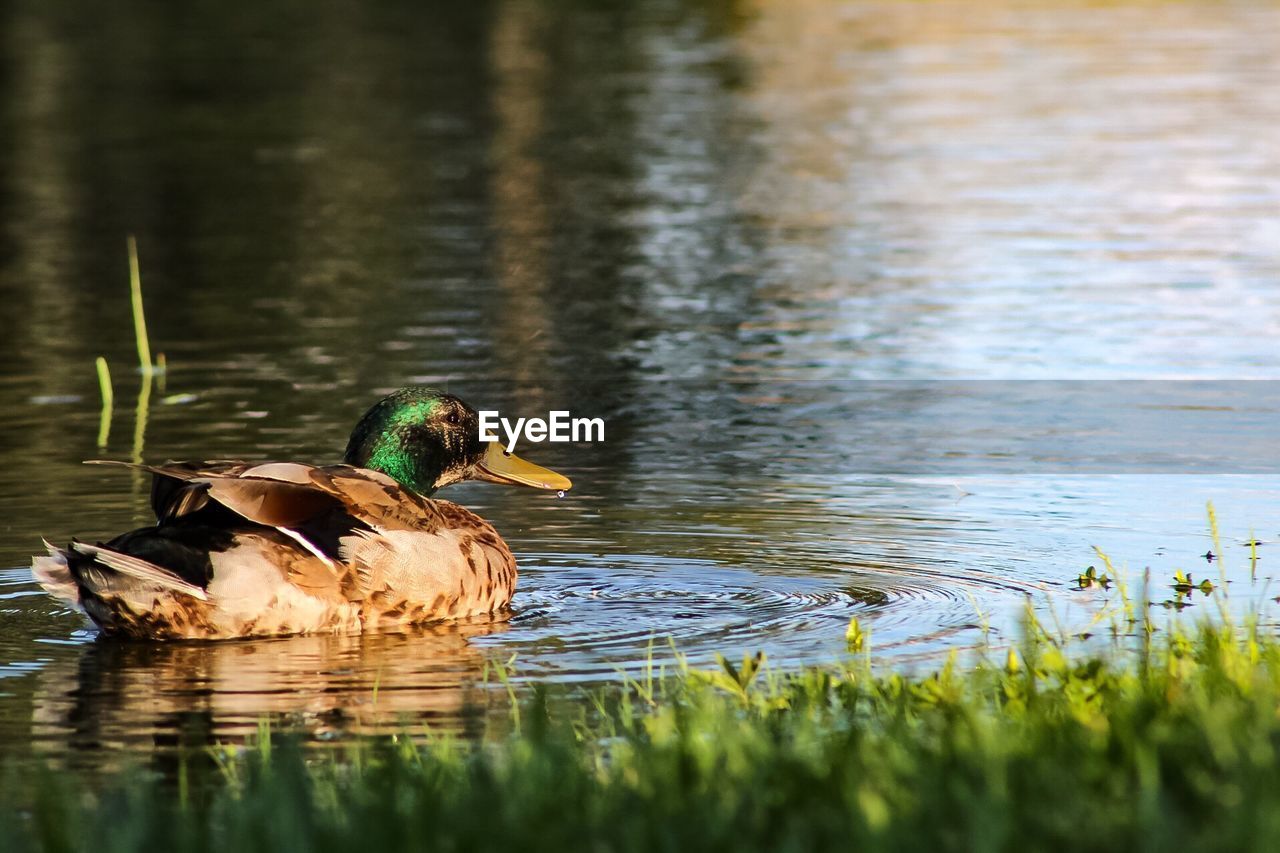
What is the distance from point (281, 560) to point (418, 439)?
4.37 ft

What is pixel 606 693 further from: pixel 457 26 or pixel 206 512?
pixel 457 26

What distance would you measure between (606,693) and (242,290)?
38.9 ft

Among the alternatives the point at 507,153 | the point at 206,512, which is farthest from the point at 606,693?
the point at 507,153

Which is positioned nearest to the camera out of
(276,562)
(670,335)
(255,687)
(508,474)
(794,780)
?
(794,780)

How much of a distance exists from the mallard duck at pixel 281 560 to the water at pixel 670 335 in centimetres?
15

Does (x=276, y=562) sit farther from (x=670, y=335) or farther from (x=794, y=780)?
(x=670, y=335)

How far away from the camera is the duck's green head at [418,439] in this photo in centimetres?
1011

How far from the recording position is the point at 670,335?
16562 mm

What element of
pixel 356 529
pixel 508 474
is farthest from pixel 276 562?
pixel 508 474

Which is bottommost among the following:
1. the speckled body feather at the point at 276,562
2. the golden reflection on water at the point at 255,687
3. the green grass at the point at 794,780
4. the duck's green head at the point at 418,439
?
the golden reflection on water at the point at 255,687

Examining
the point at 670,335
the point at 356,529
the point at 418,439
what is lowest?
the point at 356,529

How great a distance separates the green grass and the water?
44.3 inches

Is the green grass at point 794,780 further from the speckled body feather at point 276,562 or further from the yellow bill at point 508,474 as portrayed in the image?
the yellow bill at point 508,474

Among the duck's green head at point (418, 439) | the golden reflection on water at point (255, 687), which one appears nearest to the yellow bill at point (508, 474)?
the duck's green head at point (418, 439)
